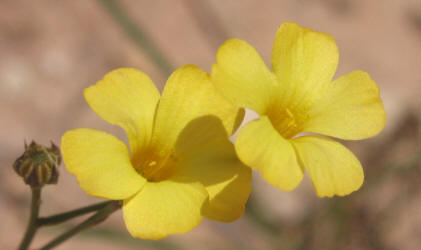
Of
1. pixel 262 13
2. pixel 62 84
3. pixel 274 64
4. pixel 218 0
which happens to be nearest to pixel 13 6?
pixel 62 84

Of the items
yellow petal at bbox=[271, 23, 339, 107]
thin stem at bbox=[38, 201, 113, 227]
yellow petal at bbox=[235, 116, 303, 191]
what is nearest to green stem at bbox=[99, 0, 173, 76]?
thin stem at bbox=[38, 201, 113, 227]

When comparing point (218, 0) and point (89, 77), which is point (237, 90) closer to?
point (89, 77)

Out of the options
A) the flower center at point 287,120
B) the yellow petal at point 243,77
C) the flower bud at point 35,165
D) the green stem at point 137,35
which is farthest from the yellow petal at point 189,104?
the green stem at point 137,35

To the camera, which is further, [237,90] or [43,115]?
[43,115]

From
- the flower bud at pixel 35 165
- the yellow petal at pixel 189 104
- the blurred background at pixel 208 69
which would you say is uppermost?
the flower bud at pixel 35 165

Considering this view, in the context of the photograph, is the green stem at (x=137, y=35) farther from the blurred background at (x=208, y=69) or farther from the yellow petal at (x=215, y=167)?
the yellow petal at (x=215, y=167)

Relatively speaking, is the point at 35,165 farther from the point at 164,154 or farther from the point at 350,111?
the point at 350,111
